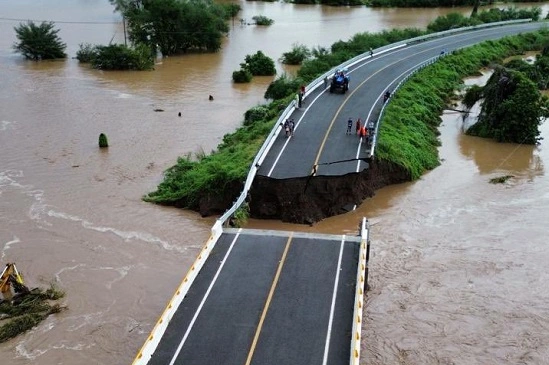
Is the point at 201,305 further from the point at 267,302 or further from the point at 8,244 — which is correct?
the point at 8,244

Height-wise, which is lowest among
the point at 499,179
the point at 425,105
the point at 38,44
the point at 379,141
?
the point at 499,179

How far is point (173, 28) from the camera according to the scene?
65625mm

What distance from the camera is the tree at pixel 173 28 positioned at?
6531 centimetres

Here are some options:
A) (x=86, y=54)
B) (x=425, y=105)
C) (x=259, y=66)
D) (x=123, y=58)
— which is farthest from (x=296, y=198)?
(x=86, y=54)

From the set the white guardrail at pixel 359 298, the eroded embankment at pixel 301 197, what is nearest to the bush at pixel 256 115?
the eroded embankment at pixel 301 197

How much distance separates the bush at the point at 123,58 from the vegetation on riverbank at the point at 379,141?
58.3 feet

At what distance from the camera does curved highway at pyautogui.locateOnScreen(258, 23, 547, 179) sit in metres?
26.5

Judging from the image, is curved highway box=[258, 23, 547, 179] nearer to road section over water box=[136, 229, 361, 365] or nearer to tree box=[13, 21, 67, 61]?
road section over water box=[136, 229, 361, 365]

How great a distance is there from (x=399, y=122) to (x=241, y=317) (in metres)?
22.0

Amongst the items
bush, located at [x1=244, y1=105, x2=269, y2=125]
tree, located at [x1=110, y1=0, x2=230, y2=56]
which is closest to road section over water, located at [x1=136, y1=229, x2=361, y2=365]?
bush, located at [x1=244, y1=105, x2=269, y2=125]

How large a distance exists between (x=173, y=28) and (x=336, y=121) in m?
38.9

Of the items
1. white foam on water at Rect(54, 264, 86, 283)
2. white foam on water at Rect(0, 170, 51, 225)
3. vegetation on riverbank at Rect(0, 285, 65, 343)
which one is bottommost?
vegetation on riverbank at Rect(0, 285, 65, 343)

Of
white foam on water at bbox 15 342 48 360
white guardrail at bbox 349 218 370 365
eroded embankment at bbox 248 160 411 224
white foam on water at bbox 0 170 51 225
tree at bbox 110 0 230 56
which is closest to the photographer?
white guardrail at bbox 349 218 370 365

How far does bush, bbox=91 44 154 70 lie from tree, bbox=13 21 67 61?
7.27 m
